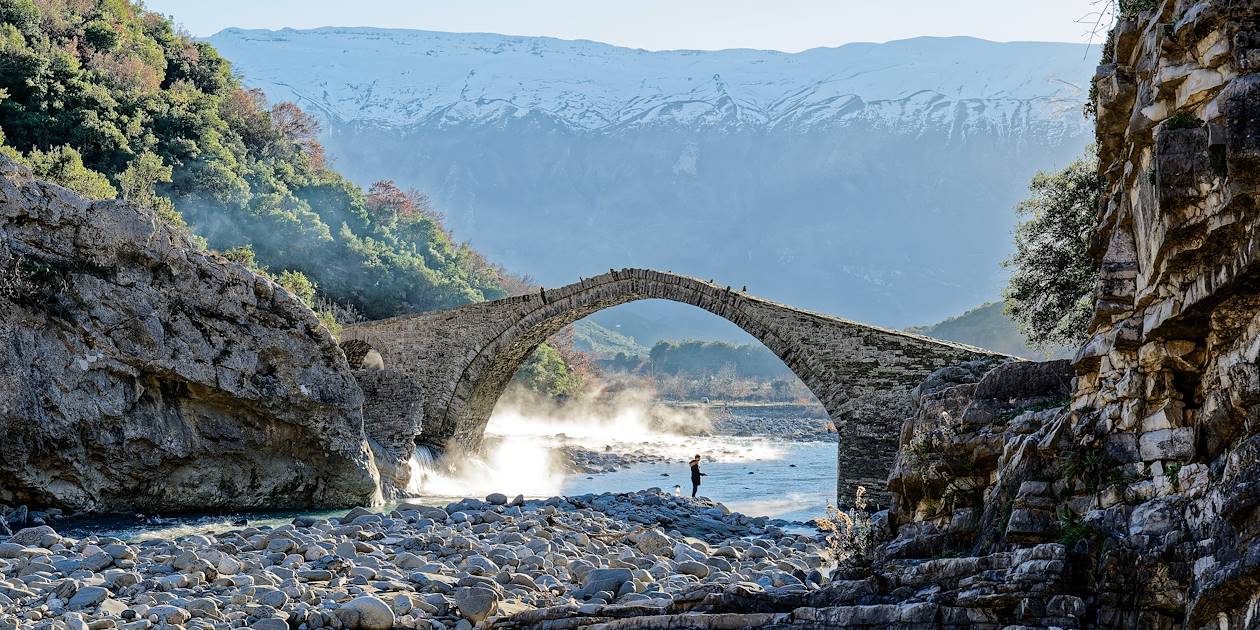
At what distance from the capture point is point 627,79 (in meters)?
152

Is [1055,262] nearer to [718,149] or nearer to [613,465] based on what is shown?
[613,465]

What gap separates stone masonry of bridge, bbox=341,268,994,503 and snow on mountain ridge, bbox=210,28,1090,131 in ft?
370

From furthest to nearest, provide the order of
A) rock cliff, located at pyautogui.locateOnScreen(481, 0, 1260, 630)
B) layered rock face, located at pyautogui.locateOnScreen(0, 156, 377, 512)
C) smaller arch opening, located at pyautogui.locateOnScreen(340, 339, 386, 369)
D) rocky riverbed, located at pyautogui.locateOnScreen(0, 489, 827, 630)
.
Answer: smaller arch opening, located at pyautogui.locateOnScreen(340, 339, 386, 369)
layered rock face, located at pyautogui.locateOnScreen(0, 156, 377, 512)
rocky riverbed, located at pyautogui.locateOnScreen(0, 489, 827, 630)
rock cliff, located at pyautogui.locateOnScreen(481, 0, 1260, 630)

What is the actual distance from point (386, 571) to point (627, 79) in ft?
474

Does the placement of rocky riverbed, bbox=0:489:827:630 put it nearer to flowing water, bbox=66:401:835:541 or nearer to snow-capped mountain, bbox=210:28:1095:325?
flowing water, bbox=66:401:835:541

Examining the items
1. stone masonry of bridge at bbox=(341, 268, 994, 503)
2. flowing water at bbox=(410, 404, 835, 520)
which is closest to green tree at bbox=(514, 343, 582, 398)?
flowing water at bbox=(410, 404, 835, 520)

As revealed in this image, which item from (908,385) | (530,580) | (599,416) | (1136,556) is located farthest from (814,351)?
(599,416)

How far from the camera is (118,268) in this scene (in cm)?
1625

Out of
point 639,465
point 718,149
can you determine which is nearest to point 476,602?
point 639,465

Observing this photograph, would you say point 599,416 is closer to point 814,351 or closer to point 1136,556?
point 814,351

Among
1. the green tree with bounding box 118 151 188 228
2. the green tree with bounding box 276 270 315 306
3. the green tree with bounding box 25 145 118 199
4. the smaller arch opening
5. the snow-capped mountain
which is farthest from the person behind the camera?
the snow-capped mountain

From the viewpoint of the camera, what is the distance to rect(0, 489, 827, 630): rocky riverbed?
944 centimetres

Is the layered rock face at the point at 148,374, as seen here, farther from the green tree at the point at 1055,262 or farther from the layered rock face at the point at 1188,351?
the layered rock face at the point at 1188,351

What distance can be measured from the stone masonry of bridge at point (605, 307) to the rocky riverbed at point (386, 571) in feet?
14.5
